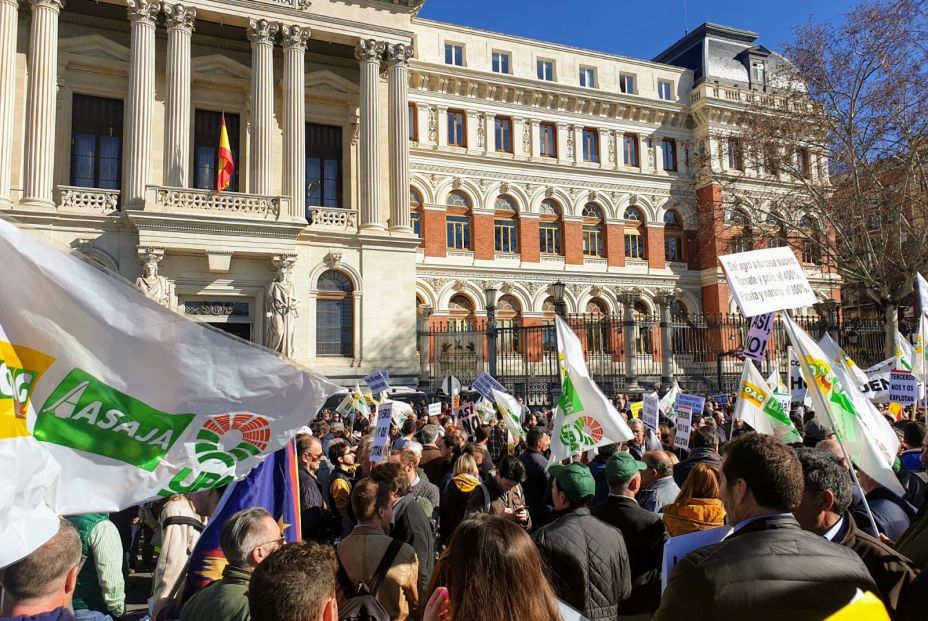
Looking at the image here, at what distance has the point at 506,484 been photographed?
5.76m

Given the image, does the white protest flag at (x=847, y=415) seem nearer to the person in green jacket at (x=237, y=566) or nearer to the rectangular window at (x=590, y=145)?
the person in green jacket at (x=237, y=566)

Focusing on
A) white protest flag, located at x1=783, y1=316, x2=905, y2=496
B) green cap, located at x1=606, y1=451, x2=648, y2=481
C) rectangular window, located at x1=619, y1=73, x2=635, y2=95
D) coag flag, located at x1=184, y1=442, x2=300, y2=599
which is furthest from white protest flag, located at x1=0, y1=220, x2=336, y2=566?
rectangular window, located at x1=619, y1=73, x2=635, y2=95

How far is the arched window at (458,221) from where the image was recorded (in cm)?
3238

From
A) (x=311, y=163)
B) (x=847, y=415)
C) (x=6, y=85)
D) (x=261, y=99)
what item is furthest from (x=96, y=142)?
(x=847, y=415)

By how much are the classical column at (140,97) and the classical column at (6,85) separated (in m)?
3.09

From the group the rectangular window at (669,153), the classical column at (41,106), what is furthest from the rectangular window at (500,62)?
the classical column at (41,106)

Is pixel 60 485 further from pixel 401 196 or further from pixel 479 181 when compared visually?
pixel 479 181

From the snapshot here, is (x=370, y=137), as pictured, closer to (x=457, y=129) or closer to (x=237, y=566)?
(x=457, y=129)

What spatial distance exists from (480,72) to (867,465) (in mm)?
30034

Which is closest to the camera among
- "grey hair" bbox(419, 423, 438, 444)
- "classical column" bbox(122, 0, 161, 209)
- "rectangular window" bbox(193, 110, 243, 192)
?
"grey hair" bbox(419, 423, 438, 444)

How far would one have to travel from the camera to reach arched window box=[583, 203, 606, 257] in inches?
1393

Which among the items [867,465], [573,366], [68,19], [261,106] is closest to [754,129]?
[261,106]

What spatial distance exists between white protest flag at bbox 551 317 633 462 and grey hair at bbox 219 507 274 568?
3.80 metres

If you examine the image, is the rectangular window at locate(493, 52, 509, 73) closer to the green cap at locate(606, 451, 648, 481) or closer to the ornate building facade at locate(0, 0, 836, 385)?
the ornate building facade at locate(0, 0, 836, 385)
